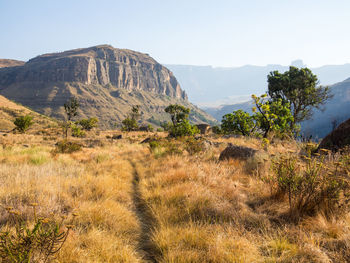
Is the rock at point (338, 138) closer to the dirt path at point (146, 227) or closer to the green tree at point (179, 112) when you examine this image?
the dirt path at point (146, 227)

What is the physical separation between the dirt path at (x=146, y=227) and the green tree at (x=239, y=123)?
12.6 metres

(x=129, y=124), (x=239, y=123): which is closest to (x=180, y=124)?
(x=239, y=123)

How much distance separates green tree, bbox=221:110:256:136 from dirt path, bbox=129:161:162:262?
12.6 m

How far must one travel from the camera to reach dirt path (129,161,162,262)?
264 centimetres

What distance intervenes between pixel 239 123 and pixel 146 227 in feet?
47.4

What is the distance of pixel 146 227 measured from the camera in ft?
11.3

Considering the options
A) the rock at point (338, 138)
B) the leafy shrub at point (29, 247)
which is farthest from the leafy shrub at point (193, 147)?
the leafy shrub at point (29, 247)

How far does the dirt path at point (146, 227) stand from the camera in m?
2.64

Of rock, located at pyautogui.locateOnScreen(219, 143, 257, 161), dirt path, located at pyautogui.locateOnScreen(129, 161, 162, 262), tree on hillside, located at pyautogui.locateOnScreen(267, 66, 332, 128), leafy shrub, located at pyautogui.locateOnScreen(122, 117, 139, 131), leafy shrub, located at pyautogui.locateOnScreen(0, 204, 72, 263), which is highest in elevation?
tree on hillside, located at pyautogui.locateOnScreen(267, 66, 332, 128)

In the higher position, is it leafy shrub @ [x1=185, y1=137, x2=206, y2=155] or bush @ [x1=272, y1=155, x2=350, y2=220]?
bush @ [x1=272, y1=155, x2=350, y2=220]

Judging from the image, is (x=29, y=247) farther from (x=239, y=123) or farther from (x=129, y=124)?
(x=129, y=124)

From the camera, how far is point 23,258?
1.99m

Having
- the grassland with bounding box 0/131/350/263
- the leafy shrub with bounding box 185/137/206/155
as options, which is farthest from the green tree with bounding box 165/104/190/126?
the grassland with bounding box 0/131/350/263

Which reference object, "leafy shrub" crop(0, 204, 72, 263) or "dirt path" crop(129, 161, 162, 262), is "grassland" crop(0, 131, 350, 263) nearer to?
"dirt path" crop(129, 161, 162, 262)
